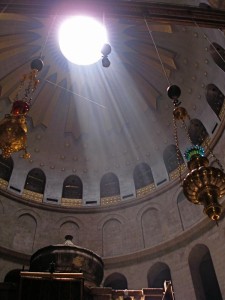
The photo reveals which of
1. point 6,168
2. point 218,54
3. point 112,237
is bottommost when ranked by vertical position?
point 112,237

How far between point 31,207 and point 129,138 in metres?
5.94

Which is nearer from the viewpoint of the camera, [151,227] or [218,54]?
[218,54]

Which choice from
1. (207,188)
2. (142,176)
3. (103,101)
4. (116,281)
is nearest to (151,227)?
(116,281)

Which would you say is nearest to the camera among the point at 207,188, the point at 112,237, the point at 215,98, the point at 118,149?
the point at 207,188

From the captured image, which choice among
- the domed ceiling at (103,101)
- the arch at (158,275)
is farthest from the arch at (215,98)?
the arch at (158,275)

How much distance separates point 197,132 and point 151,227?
178 inches

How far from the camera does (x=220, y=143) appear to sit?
42.4 ft

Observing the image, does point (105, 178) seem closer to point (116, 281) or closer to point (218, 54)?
point (116, 281)

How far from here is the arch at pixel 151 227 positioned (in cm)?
1356

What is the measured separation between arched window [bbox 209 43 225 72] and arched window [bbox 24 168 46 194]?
9.32 metres

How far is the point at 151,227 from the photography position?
14.0 metres

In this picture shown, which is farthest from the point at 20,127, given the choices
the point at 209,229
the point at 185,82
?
the point at 185,82

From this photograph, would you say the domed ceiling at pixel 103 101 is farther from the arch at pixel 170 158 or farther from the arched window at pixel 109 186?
the arched window at pixel 109 186

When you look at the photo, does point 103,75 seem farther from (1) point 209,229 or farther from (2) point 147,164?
(1) point 209,229
